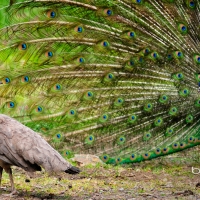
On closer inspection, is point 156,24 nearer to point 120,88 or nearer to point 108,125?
point 120,88

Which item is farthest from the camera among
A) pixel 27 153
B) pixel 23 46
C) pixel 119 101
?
pixel 119 101

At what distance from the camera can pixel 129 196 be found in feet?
17.9

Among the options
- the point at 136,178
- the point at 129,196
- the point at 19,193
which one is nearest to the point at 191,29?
the point at 136,178

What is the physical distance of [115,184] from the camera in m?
6.15

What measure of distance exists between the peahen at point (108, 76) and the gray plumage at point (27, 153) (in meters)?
2.52

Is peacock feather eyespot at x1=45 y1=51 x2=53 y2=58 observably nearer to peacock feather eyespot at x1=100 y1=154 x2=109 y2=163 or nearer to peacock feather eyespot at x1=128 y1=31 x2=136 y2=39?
peacock feather eyespot at x1=128 y1=31 x2=136 y2=39

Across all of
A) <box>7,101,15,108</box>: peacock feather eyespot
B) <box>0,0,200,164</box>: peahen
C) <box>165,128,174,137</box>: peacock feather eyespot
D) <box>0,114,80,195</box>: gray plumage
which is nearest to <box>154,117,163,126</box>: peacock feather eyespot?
<box>0,0,200,164</box>: peahen

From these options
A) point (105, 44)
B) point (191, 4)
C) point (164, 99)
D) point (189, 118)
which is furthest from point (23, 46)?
point (189, 118)

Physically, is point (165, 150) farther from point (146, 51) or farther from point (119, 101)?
point (146, 51)

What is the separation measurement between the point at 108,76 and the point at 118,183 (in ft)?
5.80

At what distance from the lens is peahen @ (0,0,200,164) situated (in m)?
7.37

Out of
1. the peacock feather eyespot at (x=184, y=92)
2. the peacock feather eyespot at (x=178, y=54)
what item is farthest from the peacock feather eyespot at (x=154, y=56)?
the peacock feather eyespot at (x=184, y=92)

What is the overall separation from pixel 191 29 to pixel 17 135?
3.34 meters

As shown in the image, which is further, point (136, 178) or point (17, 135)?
point (136, 178)
